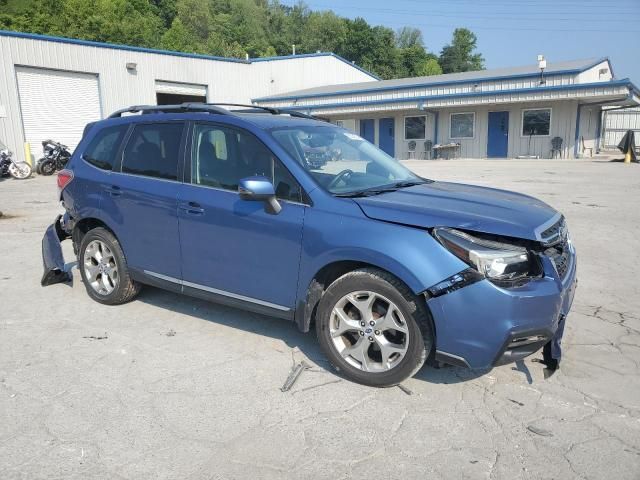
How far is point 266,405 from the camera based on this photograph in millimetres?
3338

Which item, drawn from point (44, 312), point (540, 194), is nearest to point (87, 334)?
point (44, 312)

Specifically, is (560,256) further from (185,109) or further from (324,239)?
(185,109)

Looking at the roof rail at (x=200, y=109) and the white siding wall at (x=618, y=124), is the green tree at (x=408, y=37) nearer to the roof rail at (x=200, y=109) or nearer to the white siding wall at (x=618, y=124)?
the white siding wall at (x=618, y=124)

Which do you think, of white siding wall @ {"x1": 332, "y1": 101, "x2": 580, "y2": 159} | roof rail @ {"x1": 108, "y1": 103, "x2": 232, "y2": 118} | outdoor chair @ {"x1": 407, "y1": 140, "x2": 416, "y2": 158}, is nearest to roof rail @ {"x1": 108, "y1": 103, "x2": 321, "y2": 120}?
roof rail @ {"x1": 108, "y1": 103, "x2": 232, "y2": 118}

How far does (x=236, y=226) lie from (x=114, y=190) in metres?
1.61

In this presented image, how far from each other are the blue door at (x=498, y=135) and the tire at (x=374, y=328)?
26.6 metres

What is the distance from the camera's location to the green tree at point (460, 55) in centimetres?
9938

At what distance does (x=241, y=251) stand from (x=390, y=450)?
1834 millimetres

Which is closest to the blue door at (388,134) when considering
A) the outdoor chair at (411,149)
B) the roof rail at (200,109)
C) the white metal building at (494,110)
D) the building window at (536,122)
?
the white metal building at (494,110)

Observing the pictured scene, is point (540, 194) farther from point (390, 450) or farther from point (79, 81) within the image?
point (79, 81)

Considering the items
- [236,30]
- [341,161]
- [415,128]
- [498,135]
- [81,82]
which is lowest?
[498,135]

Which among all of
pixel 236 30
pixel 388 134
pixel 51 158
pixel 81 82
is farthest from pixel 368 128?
pixel 236 30

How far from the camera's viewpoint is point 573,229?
28.1 ft

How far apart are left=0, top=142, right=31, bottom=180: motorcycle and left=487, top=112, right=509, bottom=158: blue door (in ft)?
72.8
